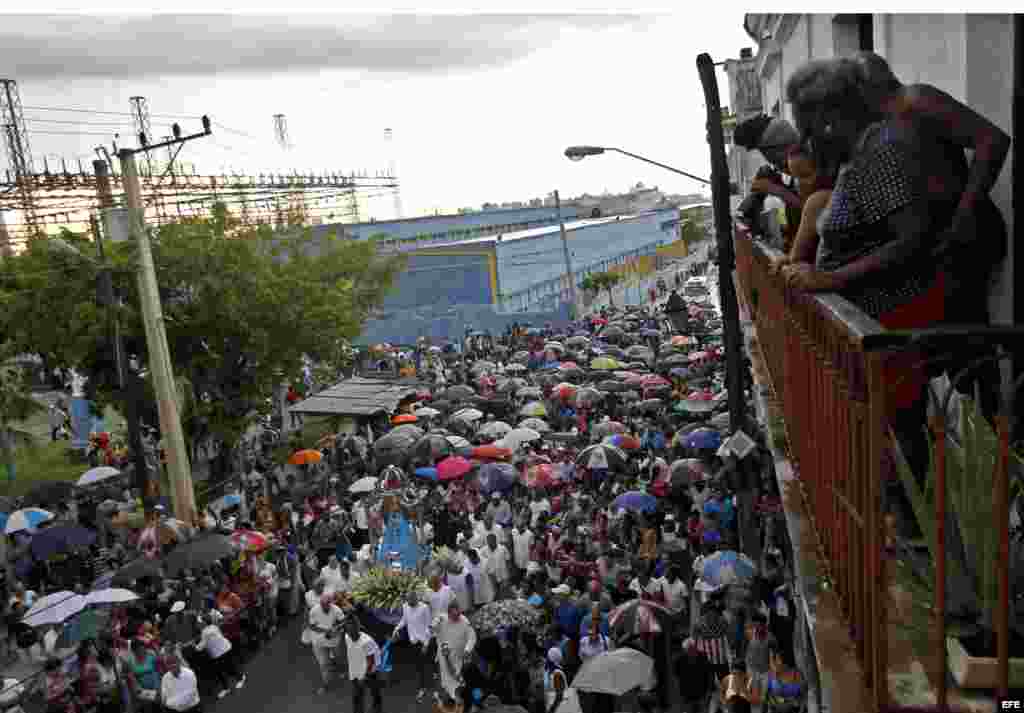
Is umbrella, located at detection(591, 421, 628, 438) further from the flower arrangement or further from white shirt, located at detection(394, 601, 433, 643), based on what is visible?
white shirt, located at detection(394, 601, 433, 643)

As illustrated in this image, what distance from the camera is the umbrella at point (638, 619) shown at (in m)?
9.32

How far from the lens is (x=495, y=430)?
1939 cm

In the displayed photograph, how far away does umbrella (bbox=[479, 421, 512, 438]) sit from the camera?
1931 cm

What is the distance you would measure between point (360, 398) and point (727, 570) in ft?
52.5

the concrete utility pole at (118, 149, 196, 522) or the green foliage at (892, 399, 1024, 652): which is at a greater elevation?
the green foliage at (892, 399, 1024, 652)

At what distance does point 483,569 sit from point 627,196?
110 metres

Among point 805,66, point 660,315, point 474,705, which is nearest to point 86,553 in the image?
point 474,705

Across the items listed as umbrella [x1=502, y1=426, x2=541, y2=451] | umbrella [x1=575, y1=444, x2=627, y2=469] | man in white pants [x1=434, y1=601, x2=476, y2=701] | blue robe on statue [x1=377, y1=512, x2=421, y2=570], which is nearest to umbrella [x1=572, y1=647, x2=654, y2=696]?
man in white pants [x1=434, y1=601, x2=476, y2=701]

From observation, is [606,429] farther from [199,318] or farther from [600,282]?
[600,282]

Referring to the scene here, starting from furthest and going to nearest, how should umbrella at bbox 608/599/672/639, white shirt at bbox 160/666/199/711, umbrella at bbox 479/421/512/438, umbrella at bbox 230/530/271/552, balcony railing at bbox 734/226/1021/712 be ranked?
umbrella at bbox 479/421/512/438 → umbrella at bbox 230/530/271/552 → white shirt at bbox 160/666/199/711 → umbrella at bbox 608/599/672/639 → balcony railing at bbox 734/226/1021/712

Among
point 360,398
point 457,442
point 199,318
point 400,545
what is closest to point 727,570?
point 400,545

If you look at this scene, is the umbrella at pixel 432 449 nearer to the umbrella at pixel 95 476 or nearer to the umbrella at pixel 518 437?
the umbrella at pixel 518 437

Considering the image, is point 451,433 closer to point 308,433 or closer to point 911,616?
point 308,433

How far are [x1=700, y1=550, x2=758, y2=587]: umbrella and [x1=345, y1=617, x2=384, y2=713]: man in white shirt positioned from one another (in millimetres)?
3727
